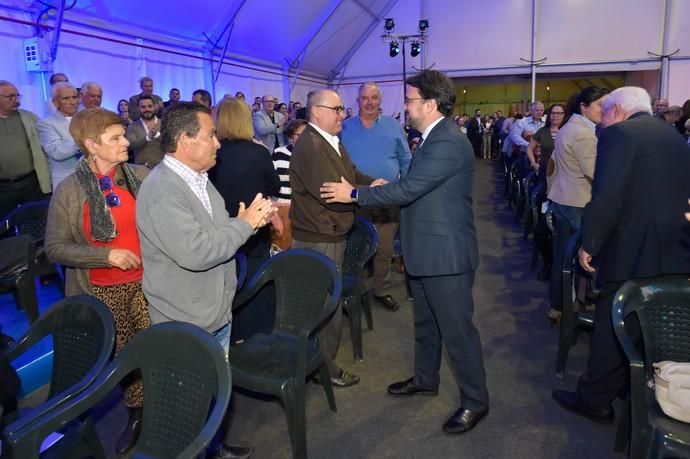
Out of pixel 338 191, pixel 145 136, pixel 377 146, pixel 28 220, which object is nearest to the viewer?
pixel 338 191

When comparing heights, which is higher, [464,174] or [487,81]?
[487,81]

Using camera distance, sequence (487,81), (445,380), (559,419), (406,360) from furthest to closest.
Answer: (487,81), (406,360), (445,380), (559,419)

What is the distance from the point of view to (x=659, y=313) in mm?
1941

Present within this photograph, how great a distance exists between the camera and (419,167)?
85.6 inches

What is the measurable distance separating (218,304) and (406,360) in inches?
65.1

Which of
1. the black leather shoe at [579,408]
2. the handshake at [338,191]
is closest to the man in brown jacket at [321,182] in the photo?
the handshake at [338,191]

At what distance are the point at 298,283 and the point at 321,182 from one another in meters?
0.54

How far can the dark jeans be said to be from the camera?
3.31m

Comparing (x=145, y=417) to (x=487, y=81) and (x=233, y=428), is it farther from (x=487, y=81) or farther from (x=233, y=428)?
(x=487, y=81)

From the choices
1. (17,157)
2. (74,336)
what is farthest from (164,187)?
(17,157)

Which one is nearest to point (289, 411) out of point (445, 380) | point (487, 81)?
point (445, 380)

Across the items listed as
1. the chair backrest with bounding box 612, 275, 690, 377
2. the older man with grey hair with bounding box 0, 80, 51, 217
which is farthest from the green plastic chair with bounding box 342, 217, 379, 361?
the older man with grey hair with bounding box 0, 80, 51, 217

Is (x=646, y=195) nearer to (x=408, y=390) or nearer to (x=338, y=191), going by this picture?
(x=338, y=191)

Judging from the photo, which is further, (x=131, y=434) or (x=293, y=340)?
(x=293, y=340)
